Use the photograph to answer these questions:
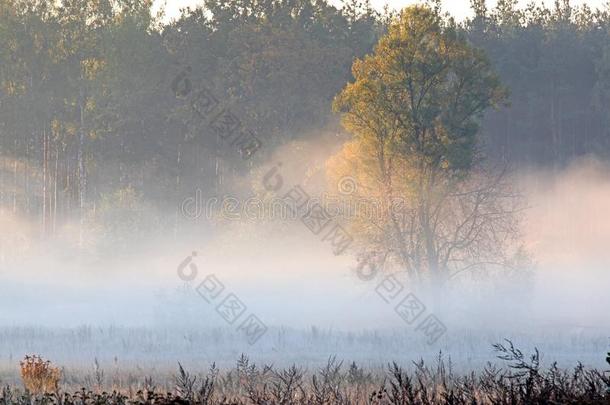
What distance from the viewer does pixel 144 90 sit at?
7538 centimetres

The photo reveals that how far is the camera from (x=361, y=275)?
145ft

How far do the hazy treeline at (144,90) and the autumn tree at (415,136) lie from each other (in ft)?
77.9

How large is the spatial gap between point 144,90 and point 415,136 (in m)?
36.4

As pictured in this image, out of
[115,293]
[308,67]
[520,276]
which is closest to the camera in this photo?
[520,276]

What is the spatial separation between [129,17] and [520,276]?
39.9 meters

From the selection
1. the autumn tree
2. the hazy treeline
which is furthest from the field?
the hazy treeline

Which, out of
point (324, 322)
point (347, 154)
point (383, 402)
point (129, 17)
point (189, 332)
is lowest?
point (383, 402)

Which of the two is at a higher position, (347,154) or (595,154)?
(595,154)

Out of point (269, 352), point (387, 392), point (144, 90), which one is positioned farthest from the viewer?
point (144, 90)

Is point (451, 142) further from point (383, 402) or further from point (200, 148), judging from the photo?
point (200, 148)

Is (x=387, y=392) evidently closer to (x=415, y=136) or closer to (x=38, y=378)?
(x=38, y=378)

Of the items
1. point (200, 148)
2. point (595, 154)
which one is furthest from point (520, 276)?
point (595, 154)

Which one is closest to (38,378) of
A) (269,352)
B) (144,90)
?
(269,352)

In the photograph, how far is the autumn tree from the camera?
41.3 meters
